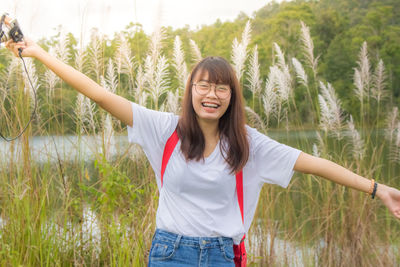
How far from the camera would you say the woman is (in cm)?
161

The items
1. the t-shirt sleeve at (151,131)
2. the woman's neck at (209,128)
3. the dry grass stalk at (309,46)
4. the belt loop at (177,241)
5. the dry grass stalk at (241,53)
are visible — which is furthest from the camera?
the dry grass stalk at (309,46)

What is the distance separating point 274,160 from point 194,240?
1.54 ft

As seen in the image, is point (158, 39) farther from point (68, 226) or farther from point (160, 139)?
point (160, 139)

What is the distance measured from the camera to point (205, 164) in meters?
1.68

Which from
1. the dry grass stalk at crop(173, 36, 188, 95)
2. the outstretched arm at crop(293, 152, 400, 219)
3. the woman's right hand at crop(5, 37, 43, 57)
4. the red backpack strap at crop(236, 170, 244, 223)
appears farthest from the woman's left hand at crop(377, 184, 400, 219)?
the dry grass stalk at crop(173, 36, 188, 95)

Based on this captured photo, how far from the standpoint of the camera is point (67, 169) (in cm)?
313

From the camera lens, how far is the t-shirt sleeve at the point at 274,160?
1713 mm

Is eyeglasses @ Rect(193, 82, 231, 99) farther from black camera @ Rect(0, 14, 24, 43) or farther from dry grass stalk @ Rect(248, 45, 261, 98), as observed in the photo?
dry grass stalk @ Rect(248, 45, 261, 98)

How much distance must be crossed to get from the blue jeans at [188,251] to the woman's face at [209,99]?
19.8 inches

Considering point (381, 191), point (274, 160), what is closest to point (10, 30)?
point (274, 160)

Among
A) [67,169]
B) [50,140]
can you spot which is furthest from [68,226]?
[50,140]

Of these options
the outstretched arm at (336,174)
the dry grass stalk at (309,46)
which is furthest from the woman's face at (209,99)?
the dry grass stalk at (309,46)

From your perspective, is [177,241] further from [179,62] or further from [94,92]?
[179,62]

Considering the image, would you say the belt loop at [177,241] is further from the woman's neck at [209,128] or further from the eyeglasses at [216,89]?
the eyeglasses at [216,89]
